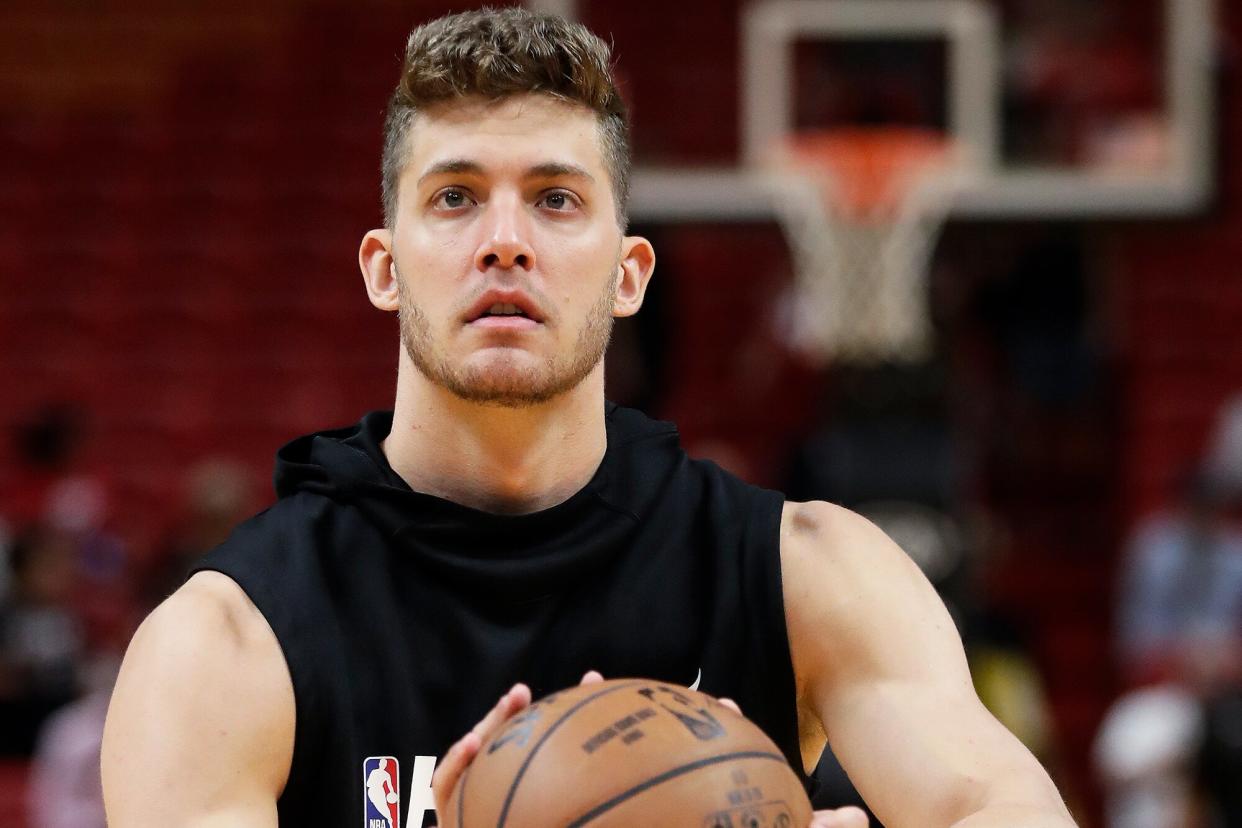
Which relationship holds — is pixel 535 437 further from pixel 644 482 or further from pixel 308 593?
pixel 308 593

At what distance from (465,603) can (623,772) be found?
61cm

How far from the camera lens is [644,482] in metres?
3.12

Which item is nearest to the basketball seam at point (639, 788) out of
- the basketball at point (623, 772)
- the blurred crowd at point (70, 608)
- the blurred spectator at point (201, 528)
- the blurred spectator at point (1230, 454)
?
the basketball at point (623, 772)

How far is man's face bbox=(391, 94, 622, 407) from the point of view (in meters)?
2.88

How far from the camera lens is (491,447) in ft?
9.92

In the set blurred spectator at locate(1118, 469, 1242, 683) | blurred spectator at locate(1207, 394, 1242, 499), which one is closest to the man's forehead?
blurred spectator at locate(1118, 469, 1242, 683)

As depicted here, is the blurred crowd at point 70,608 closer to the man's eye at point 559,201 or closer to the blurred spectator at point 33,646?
the blurred spectator at point 33,646

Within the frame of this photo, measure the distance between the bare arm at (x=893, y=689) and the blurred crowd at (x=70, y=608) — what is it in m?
5.17

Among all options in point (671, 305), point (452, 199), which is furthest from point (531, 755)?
point (671, 305)

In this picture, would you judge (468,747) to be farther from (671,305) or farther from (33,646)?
(671,305)

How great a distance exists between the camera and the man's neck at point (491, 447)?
3014 mm

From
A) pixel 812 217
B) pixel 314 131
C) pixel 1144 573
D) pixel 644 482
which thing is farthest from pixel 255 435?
pixel 644 482

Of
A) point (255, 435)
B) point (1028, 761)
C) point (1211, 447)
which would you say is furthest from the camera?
point (255, 435)

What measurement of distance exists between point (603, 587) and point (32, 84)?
379 inches
